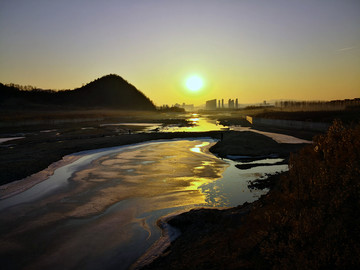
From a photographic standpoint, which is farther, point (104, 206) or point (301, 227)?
point (104, 206)

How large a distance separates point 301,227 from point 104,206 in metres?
9.08

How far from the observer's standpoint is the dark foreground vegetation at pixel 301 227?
15.7ft

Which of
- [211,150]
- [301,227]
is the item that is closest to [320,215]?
[301,227]

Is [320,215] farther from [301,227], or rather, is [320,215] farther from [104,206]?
[104,206]

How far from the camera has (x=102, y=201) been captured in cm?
1271

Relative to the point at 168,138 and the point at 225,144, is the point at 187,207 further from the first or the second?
the point at 168,138

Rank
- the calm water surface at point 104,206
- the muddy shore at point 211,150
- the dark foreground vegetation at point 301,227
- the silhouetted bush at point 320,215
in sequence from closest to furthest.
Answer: the silhouetted bush at point 320,215 < the dark foreground vegetation at point 301,227 < the muddy shore at point 211,150 < the calm water surface at point 104,206

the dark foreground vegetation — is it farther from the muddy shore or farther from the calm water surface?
the calm water surface

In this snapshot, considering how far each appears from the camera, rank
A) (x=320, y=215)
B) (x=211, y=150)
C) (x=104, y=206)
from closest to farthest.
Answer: (x=320, y=215) → (x=104, y=206) → (x=211, y=150)

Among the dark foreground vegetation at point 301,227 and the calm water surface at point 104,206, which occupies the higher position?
the dark foreground vegetation at point 301,227

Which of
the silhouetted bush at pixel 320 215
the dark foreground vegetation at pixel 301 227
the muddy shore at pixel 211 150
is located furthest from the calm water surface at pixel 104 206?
the silhouetted bush at pixel 320 215

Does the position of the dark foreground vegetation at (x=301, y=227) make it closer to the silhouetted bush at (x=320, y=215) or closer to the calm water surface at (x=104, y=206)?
the silhouetted bush at (x=320, y=215)

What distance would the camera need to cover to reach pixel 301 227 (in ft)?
17.4

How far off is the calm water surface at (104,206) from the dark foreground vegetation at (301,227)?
232cm
